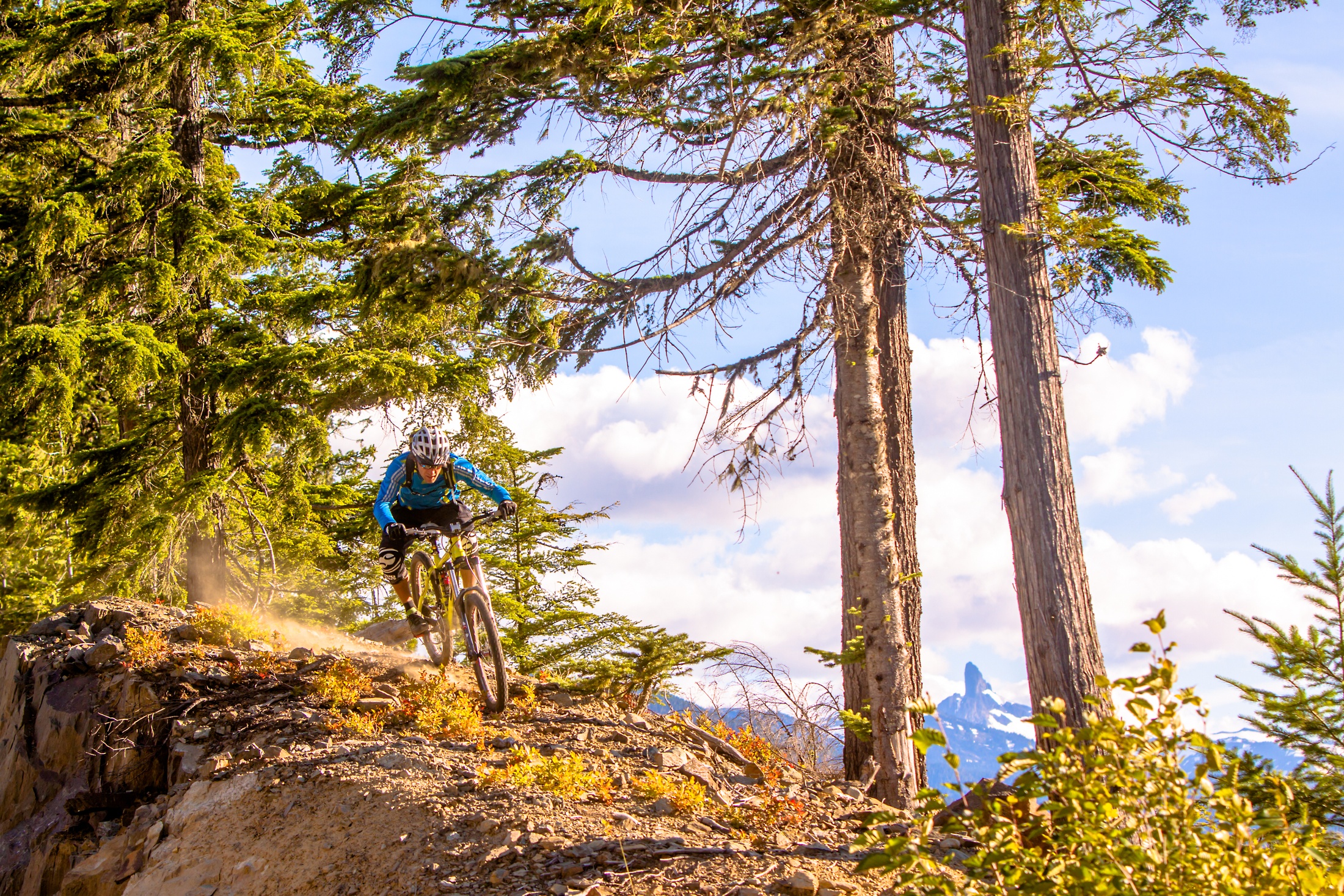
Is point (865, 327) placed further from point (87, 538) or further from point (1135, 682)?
point (87, 538)

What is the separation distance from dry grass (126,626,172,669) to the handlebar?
11.4 feet

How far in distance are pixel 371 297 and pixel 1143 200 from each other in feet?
25.9

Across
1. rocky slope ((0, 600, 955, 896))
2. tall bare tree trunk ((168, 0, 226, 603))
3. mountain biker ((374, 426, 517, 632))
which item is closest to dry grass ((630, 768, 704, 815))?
rocky slope ((0, 600, 955, 896))

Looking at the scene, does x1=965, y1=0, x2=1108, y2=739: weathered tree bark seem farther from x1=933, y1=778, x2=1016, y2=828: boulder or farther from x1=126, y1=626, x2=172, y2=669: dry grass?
x1=126, y1=626, x2=172, y2=669: dry grass

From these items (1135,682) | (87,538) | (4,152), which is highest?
(4,152)

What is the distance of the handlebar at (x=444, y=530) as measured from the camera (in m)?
8.00

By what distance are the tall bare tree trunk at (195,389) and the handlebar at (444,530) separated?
6520mm

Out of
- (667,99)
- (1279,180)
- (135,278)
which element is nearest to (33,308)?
(135,278)

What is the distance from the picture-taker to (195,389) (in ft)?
44.4

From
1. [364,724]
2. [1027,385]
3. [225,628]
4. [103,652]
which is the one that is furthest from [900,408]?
[103,652]

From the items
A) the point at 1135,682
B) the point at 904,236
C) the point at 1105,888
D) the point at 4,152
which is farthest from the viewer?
the point at 4,152

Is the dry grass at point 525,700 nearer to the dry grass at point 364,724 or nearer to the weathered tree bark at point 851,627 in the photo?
the dry grass at point 364,724

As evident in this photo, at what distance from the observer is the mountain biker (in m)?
7.86

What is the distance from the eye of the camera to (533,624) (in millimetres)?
13906
